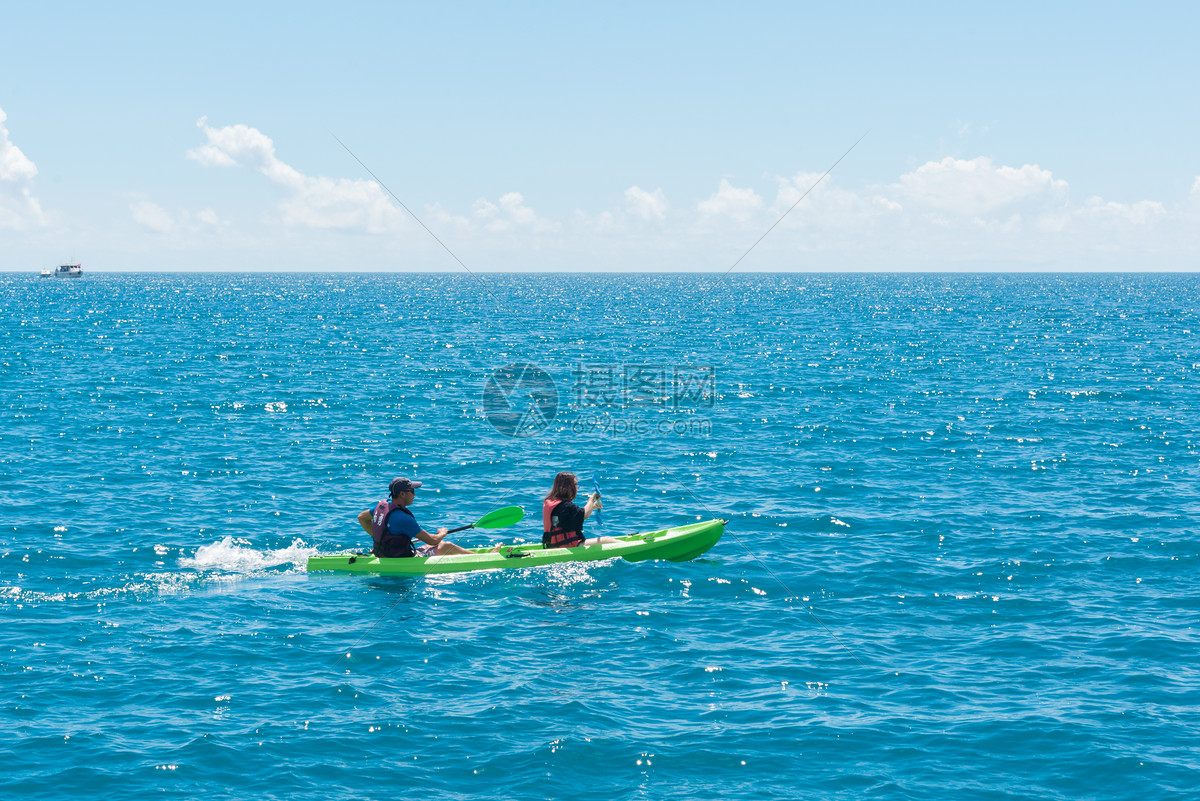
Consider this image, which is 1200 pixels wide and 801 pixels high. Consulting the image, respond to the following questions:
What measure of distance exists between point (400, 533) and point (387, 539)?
0.95ft

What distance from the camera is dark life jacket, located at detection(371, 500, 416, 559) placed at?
1638 centimetres

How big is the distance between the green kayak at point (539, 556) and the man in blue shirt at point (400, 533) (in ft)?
0.59

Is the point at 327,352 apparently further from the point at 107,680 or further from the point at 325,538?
the point at 107,680

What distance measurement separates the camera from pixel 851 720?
35.9ft

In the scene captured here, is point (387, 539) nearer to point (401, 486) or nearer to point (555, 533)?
point (401, 486)

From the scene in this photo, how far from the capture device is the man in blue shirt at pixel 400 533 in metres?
16.2

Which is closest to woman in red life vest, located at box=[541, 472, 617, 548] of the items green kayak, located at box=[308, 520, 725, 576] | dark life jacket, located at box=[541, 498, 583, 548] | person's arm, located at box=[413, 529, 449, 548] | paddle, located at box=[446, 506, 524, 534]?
dark life jacket, located at box=[541, 498, 583, 548]

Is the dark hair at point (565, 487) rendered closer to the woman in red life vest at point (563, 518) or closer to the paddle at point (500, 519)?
the woman in red life vest at point (563, 518)

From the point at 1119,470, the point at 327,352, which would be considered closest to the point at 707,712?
the point at 1119,470

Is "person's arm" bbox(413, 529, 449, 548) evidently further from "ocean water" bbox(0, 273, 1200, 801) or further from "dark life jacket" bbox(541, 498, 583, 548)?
"dark life jacket" bbox(541, 498, 583, 548)

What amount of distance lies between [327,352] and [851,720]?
5547cm

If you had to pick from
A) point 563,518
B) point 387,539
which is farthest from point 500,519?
point 387,539

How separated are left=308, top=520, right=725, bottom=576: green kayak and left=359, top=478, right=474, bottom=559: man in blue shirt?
7.1 inches

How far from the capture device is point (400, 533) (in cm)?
1638
